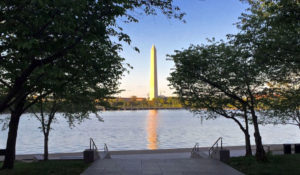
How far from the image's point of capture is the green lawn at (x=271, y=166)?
1269cm

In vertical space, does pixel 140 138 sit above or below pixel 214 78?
below

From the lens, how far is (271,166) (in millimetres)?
14094

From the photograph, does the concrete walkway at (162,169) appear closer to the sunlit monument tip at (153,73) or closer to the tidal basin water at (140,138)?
the tidal basin water at (140,138)

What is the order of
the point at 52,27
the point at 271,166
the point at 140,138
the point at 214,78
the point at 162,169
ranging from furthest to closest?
the point at 140,138, the point at 214,78, the point at 271,166, the point at 162,169, the point at 52,27

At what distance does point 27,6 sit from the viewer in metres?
7.79

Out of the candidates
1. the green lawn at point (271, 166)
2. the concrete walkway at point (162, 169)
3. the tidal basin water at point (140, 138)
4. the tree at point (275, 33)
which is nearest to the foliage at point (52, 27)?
the tree at point (275, 33)

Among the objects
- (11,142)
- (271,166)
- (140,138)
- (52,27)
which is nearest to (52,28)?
(52,27)

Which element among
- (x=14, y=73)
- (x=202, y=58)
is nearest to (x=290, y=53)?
(x=202, y=58)

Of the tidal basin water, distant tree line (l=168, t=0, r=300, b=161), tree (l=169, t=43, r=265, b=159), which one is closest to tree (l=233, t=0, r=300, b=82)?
distant tree line (l=168, t=0, r=300, b=161)

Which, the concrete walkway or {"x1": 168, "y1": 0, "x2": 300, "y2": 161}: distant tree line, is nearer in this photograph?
the concrete walkway

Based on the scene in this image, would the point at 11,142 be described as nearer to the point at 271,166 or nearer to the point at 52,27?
the point at 52,27

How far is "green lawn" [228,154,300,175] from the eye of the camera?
12.7 meters

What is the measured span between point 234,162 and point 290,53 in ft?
20.3

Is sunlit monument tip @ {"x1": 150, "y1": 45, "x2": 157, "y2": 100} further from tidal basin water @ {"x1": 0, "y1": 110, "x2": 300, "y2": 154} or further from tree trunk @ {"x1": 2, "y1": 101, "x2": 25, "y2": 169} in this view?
tree trunk @ {"x1": 2, "y1": 101, "x2": 25, "y2": 169}
